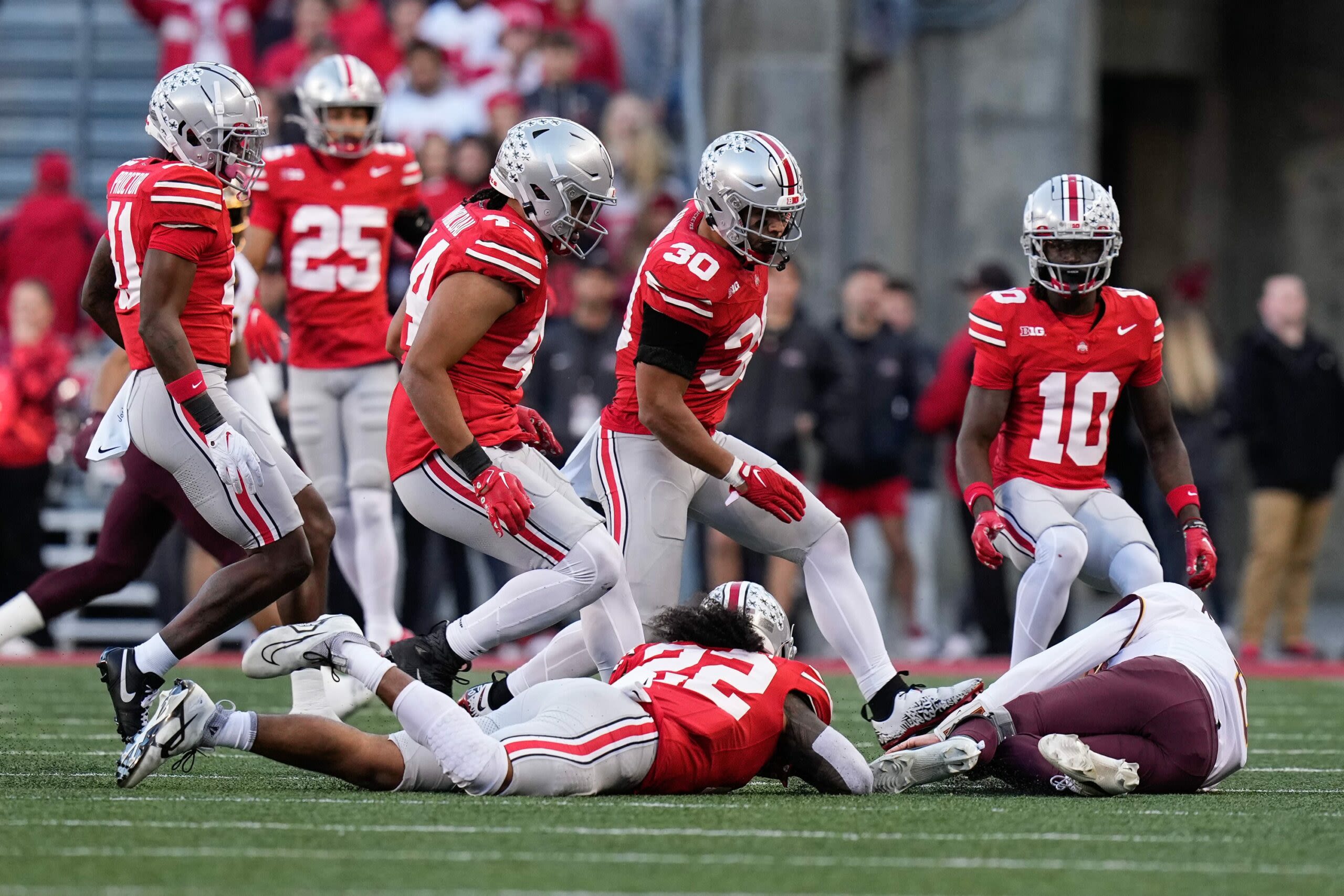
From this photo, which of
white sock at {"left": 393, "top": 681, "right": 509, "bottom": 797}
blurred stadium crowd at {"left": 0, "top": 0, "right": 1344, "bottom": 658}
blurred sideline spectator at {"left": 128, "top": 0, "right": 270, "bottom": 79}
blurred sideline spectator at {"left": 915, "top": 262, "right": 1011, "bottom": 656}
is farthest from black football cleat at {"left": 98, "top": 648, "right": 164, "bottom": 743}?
blurred sideline spectator at {"left": 128, "top": 0, "right": 270, "bottom": 79}

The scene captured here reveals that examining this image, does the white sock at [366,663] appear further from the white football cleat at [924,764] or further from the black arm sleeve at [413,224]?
the black arm sleeve at [413,224]

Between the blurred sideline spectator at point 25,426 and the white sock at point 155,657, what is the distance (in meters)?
4.77

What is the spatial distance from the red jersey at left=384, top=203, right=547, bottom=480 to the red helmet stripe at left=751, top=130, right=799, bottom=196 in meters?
0.68

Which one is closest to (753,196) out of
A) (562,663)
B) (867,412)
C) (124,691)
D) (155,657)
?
(562,663)

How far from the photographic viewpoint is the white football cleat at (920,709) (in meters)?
5.45

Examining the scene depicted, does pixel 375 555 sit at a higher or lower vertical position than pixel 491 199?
lower

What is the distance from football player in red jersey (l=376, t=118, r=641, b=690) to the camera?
Answer: 5340mm

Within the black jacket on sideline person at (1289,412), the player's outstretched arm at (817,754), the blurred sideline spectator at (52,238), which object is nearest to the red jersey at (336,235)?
the player's outstretched arm at (817,754)

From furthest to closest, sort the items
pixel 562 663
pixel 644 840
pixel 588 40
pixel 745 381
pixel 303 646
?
pixel 588 40 → pixel 745 381 → pixel 562 663 → pixel 303 646 → pixel 644 840

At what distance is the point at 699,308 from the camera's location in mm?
5508

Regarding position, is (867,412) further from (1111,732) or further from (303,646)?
(303,646)

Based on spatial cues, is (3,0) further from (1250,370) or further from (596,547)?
(596,547)

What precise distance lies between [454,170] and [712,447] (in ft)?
16.5

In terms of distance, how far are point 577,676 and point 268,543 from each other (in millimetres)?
977
